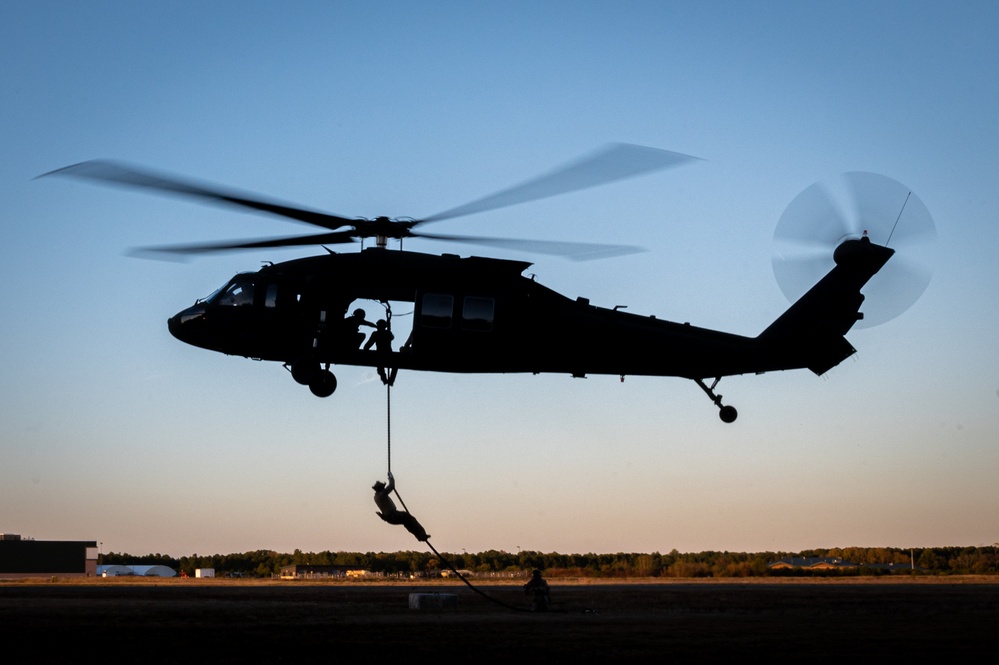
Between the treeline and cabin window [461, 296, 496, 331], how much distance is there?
13.8 metres

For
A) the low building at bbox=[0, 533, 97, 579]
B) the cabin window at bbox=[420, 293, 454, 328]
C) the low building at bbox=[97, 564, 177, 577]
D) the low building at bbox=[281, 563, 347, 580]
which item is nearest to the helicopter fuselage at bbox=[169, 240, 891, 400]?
the cabin window at bbox=[420, 293, 454, 328]

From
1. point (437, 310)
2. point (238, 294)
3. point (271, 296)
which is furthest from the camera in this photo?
point (238, 294)

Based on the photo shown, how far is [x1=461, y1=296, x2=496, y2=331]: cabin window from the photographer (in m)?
21.4

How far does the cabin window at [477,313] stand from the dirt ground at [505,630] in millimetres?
6290

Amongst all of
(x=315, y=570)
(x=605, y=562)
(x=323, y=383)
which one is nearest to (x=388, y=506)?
(x=323, y=383)

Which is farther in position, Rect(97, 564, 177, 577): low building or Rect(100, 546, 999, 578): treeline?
Rect(97, 564, 177, 577): low building

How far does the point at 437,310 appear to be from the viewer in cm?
2133

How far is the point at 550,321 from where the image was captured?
21.9 m

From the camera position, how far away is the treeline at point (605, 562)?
80.9 metres

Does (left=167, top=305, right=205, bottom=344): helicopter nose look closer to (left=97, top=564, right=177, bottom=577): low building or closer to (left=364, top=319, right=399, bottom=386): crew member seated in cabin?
(left=364, top=319, right=399, bottom=386): crew member seated in cabin

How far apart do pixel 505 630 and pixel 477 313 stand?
7.79 meters

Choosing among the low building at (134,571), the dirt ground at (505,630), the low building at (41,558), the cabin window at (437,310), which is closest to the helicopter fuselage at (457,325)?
the cabin window at (437,310)

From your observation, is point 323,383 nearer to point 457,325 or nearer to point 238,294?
point 238,294

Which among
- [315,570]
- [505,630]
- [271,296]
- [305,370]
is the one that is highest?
[271,296]
